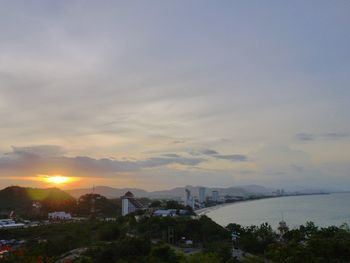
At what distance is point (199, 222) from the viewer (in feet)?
115

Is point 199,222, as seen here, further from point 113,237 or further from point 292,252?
point 292,252

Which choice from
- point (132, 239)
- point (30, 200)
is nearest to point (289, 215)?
point (30, 200)

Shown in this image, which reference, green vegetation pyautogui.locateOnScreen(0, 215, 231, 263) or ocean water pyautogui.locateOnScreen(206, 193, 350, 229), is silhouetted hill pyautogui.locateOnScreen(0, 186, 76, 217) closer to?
ocean water pyautogui.locateOnScreen(206, 193, 350, 229)

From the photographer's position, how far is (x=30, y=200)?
73625 mm

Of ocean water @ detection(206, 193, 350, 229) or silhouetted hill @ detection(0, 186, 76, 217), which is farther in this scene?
silhouetted hill @ detection(0, 186, 76, 217)

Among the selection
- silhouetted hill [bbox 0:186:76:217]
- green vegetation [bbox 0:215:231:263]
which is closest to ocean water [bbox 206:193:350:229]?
green vegetation [bbox 0:215:231:263]

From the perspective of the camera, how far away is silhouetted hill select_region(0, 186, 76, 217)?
2532 inches

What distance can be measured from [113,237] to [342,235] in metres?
15.6

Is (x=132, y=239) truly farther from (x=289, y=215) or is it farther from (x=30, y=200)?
(x=30, y=200)

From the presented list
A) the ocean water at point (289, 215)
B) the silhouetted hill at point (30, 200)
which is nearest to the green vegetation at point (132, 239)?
the ocean water at point (289, 215)

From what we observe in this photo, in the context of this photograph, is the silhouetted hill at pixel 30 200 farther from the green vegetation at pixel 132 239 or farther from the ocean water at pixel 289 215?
the green vegetation at pixel 132 239

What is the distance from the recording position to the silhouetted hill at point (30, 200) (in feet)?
211

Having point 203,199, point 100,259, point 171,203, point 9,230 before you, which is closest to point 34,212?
point 171,203

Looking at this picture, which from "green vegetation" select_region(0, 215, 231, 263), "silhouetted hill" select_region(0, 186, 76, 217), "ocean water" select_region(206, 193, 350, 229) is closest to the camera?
"green vegetation" select_region(0, 215, 231, 263)
